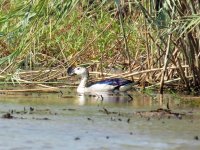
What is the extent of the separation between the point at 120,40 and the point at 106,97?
3.12 m

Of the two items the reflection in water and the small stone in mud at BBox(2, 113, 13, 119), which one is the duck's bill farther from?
the small stone in mud at BBox(2, 113, 13, 119)

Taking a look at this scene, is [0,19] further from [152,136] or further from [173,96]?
[152,136]

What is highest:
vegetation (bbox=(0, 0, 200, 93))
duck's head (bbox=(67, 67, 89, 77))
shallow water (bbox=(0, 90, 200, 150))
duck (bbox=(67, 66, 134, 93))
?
vegetation (bbox=(0, 0, 200, 93))

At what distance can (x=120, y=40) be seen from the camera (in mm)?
13477

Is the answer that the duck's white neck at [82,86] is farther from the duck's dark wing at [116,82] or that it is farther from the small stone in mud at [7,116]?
the small stone in mud at [7,116]

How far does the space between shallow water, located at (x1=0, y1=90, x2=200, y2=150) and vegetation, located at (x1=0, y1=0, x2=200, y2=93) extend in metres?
0.58

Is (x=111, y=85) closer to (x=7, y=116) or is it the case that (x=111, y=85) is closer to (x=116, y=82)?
(x=116, y=82)

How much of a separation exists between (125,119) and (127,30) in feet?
17.1

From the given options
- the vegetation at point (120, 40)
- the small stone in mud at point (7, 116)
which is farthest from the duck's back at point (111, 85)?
the small stone in mud at point (7, 116)

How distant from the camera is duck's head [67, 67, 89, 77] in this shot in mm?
11705

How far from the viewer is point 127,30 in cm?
1309

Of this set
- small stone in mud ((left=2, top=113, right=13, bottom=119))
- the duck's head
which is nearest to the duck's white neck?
the duck's head

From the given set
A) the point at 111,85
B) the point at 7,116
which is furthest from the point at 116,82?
the point at 7,116

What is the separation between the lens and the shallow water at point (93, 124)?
→ 649 centimetres
